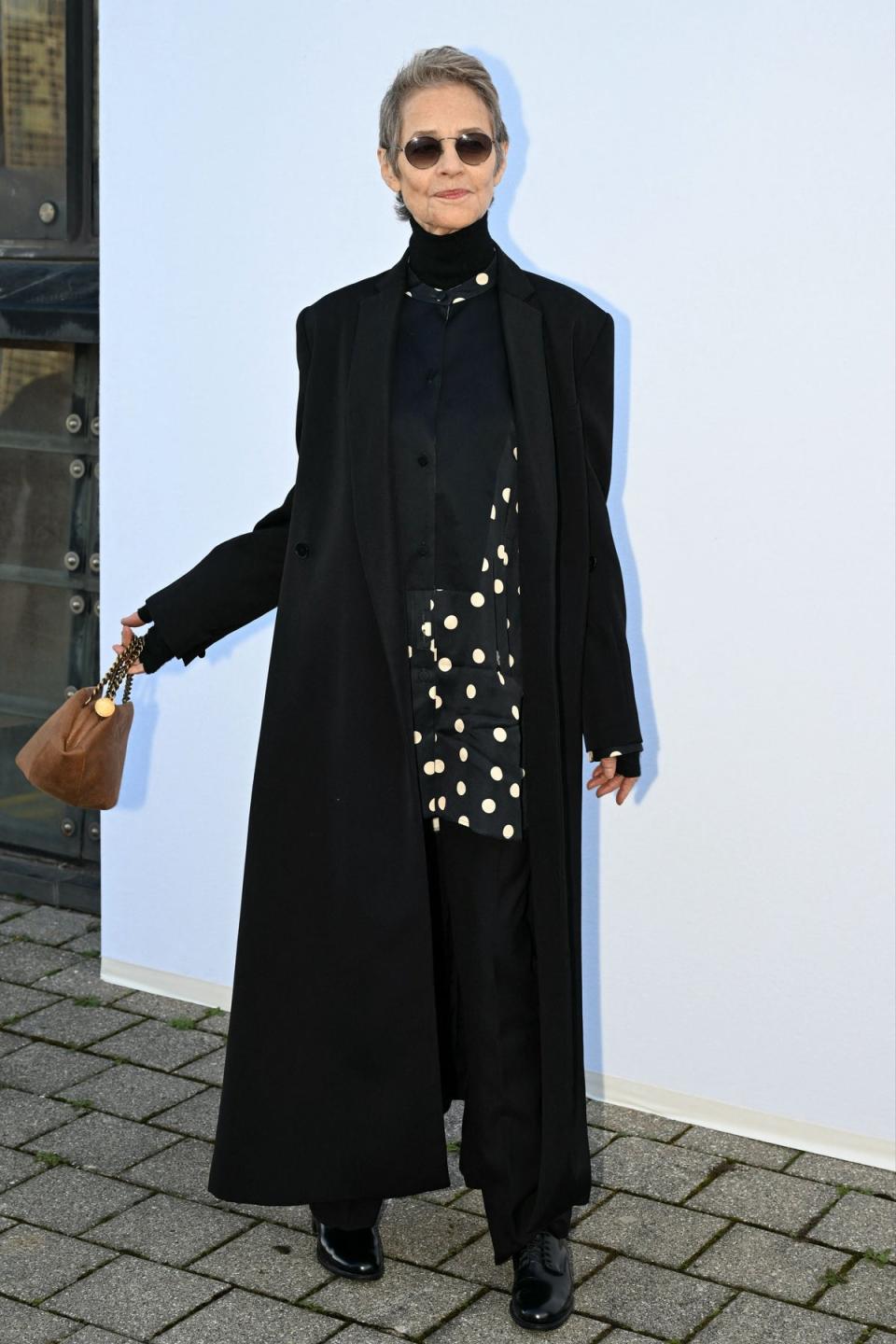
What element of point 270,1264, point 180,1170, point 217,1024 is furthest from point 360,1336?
point 217,1024

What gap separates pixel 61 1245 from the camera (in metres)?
3.80

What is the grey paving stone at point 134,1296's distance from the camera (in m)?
3.50

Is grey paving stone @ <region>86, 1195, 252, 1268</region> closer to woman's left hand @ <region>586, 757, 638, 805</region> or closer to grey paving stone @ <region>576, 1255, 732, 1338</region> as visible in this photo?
grey paving stone @ <region>576, 1255, 732, 1338</region>

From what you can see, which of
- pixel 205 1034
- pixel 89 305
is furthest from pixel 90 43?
pixel 205 1034

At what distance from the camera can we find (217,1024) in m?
5.12

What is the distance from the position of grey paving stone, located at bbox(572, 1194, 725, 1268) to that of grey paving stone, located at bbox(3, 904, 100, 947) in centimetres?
237

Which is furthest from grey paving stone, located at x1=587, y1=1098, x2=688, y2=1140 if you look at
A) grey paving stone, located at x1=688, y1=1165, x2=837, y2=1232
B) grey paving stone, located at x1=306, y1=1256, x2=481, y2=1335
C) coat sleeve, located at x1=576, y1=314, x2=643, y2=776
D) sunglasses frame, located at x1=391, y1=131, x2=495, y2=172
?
sunglasses frame, located at x1=391, y1=131, x2=495, y2=172

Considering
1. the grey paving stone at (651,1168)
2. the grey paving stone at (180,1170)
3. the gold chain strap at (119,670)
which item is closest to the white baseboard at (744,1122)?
the grey paving stone at (651,1168)

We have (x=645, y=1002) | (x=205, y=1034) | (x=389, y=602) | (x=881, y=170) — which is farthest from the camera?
(x=205, y=1034)

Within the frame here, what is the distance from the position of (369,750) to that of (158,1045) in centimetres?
184

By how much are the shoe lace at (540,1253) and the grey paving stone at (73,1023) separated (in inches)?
65.7

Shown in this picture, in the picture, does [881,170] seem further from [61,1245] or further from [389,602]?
[61,1245]

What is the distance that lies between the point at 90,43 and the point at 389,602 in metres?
3.15

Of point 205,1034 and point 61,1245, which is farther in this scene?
point 205,1034
